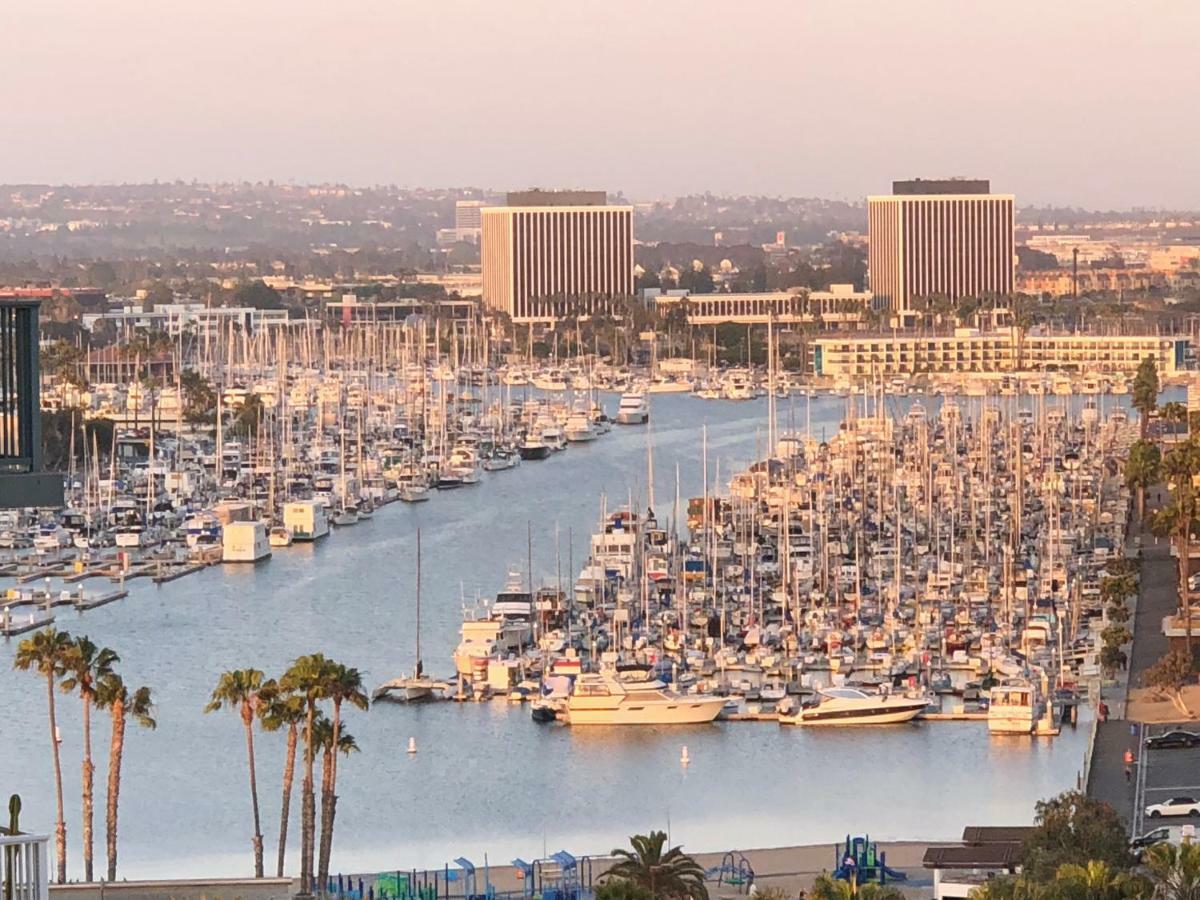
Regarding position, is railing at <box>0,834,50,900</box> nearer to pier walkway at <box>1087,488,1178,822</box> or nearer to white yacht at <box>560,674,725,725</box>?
pier walkway at <box>1087,488,1178,822</box>

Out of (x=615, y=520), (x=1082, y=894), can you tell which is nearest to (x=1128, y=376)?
(x=615, y=520)

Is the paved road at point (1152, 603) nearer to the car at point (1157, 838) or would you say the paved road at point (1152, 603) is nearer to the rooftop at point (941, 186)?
the car at point (1157, 838)

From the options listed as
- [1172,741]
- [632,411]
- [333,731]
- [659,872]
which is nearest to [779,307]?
[632,411]

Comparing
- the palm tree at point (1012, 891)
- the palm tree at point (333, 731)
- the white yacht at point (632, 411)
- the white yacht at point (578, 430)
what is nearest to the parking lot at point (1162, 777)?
the palm tree at point (333, 731)

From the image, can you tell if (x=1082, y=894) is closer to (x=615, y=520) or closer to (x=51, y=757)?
(x=51, y=757)

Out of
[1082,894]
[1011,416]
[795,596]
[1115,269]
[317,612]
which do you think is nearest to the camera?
[1082,894]

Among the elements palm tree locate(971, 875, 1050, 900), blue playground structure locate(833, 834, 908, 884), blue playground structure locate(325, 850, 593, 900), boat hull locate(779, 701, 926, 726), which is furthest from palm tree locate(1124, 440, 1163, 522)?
palm tree locate(971, 875, 1050, 900)
